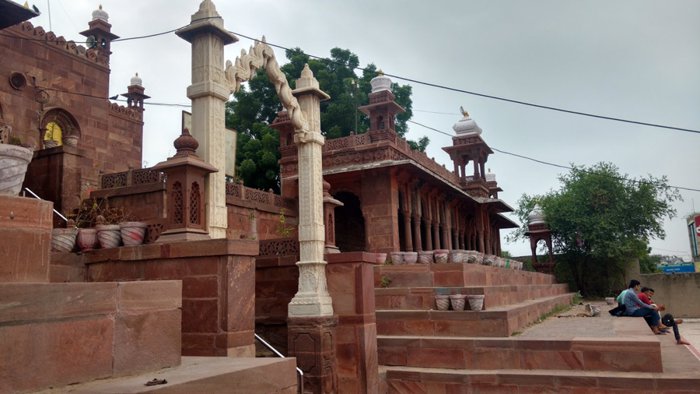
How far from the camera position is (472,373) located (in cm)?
815

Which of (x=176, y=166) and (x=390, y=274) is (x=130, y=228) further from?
(x=390, y=274)

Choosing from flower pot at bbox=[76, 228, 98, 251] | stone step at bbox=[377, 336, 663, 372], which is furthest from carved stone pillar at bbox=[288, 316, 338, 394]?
flower pot at bbox=[76, 228, 98, 251]

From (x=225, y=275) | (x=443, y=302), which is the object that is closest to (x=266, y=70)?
(x=225, y=275)

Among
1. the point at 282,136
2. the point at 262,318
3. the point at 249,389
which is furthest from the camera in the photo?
the point at 282,136

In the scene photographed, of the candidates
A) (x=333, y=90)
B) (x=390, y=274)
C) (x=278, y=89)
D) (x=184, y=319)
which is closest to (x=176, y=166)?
(x=184, y=319)

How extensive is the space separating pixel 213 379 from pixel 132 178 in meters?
9.08

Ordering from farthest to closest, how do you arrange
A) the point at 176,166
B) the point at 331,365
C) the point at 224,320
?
the point at 331,365 < the point at 176,166 < the point at 224,320

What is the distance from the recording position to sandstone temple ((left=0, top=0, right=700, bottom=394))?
3.44 m

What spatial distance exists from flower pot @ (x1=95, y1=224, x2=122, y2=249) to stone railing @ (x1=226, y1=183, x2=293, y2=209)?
6.99m

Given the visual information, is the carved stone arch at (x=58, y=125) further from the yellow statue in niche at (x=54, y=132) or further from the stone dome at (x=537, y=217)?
the stone dome at (x=537, y=217)

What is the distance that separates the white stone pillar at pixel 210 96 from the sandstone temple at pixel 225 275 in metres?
0.02

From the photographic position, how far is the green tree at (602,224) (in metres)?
24.2

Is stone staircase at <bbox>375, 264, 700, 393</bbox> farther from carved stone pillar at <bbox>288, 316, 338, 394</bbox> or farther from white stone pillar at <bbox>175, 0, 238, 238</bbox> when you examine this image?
white stone pillar at <bbox>175, 0, 238, 238</bbox>

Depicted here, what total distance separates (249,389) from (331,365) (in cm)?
352
